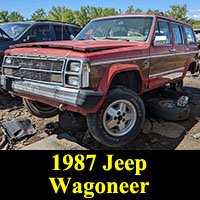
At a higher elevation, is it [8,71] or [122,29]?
[122,29]

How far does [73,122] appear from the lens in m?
3.55

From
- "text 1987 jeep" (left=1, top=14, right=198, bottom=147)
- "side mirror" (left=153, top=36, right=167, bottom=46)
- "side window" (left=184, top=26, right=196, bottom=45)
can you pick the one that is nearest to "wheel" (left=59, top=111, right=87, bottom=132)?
"text 1987 jeep" (left=1, top=14, right=198, bottom=147)

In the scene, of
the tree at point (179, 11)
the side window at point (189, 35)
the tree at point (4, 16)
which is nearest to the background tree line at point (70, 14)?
the tree at point (4, 16)

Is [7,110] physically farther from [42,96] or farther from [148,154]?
[148,154]

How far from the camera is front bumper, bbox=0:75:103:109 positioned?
2.35 meters

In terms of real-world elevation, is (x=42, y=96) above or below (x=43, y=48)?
below

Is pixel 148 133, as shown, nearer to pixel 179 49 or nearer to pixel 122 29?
pixel 122 29


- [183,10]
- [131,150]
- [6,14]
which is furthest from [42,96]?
[183,10]

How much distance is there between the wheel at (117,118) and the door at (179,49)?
2.19 metres

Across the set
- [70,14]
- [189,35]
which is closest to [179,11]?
[70,14]

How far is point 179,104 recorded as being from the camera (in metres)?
4.35

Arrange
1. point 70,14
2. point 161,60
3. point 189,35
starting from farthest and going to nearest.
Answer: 1. point 70,14
2. point 189,35
3. point 161,60

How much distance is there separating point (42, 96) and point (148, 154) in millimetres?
1721

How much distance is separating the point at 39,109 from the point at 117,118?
169 centimetres
